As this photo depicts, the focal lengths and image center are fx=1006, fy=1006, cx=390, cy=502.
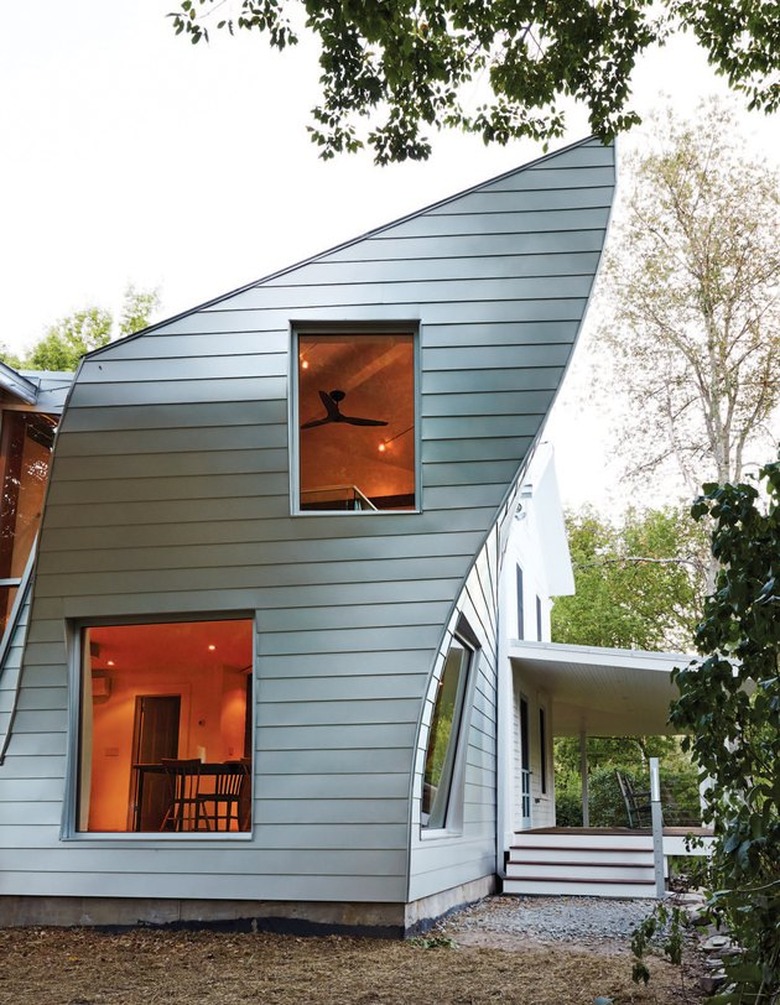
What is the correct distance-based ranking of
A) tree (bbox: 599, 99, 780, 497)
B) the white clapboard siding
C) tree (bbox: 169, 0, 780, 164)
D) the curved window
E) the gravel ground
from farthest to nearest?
tree (bbox: 599, 99, 780, 497), the curved window, the gravel ground, the white clapboard siding, tree (bbox: 169, 0, 780, 164)

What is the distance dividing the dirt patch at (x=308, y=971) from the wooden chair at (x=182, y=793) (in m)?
2.20

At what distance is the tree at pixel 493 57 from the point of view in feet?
21.8

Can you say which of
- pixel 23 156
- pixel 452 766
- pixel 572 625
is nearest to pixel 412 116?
pixel 452 766

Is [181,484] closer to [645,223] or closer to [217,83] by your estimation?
[645,223]

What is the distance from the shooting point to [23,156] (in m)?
32.1

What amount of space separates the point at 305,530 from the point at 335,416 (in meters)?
2.28

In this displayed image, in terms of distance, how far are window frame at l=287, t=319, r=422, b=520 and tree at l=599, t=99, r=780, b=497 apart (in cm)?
1217

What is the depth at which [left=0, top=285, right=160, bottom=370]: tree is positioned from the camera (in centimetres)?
3212

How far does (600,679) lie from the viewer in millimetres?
12953

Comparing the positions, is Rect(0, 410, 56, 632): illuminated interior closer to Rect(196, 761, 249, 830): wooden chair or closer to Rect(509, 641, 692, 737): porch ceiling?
Rect(196, 761, 249, 830): wooden chair

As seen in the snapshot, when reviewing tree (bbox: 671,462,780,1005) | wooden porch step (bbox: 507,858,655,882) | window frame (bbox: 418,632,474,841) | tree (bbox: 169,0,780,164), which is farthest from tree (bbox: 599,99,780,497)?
tree (bbox: 671,462,780,1005)

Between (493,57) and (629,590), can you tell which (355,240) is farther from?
(629,590)

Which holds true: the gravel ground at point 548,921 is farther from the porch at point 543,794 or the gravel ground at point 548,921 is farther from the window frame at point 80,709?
the window frame at point 80,709

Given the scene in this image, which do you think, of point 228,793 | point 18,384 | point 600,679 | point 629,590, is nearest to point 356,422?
point 18,384
